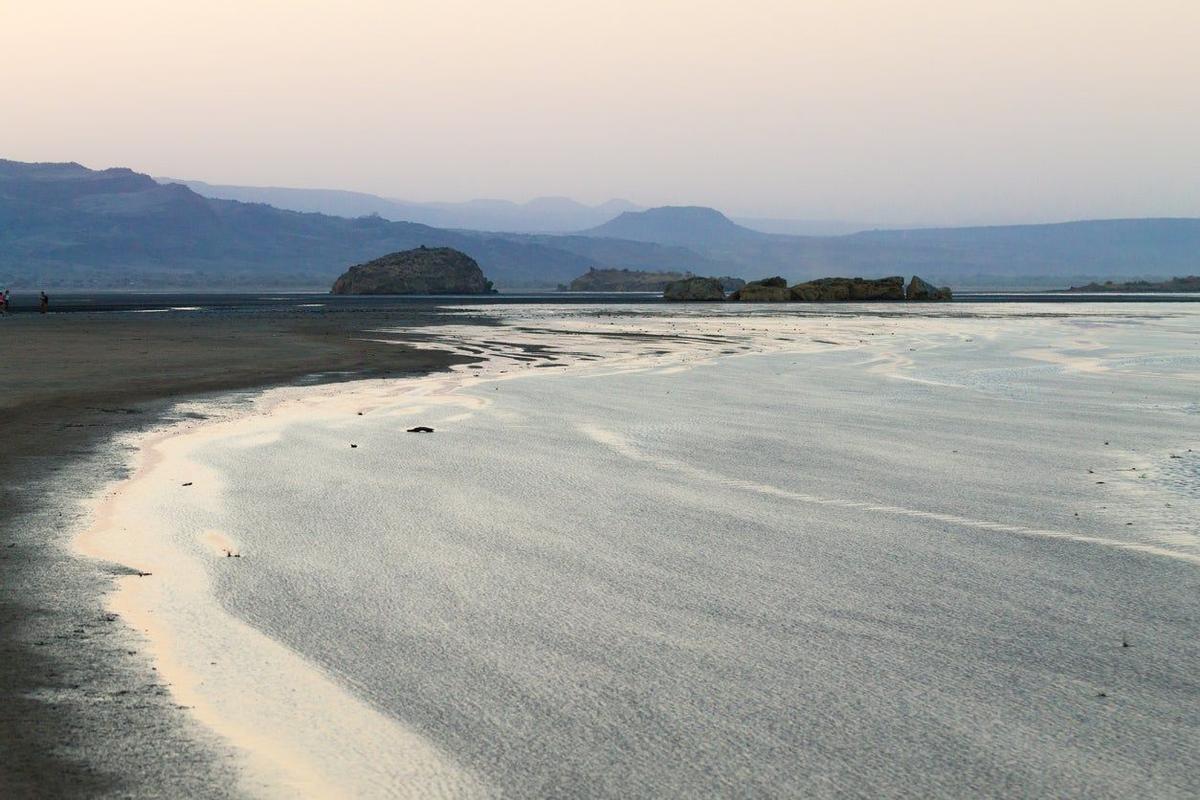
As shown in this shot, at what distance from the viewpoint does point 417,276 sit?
176375 mm

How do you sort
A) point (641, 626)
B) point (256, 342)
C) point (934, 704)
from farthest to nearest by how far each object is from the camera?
point (256, 342) < point (641, 626) < point (934, 704)

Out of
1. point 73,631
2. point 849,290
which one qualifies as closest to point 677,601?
point 73,631

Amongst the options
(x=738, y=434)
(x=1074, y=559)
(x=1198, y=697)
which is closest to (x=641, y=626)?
(x=1198, y=697)

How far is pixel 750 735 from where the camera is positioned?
4.73m

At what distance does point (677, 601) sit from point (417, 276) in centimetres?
17295

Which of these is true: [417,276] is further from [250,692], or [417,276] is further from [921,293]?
[250,692]

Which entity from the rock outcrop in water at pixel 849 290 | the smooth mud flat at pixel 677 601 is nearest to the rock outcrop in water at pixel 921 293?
the rock outcrop in water at pixel 849 290

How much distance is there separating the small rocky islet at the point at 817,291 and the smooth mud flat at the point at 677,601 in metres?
91.0

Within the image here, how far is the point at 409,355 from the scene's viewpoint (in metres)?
29.8

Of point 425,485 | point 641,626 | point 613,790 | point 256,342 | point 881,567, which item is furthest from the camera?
point 256,342

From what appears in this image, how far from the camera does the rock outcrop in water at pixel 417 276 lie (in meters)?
170

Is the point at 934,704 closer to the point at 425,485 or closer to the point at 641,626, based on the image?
the point at 641,626

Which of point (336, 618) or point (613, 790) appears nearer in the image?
point (613, 790)

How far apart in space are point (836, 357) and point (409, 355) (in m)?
10.9
